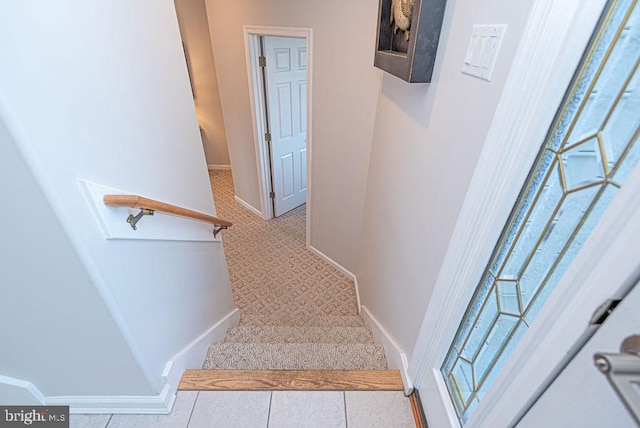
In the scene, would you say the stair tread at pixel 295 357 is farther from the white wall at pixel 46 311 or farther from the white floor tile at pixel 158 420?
the white wall at pixel 46 311

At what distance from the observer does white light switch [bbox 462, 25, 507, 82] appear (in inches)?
30.5

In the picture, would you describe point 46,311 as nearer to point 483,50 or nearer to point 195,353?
point 195,353

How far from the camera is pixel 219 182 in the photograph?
472cm

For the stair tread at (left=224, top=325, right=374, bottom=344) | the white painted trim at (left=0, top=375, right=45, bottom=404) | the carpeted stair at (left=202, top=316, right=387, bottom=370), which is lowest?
the stair tread at (left=224, top=325, right=374, bottom=344)

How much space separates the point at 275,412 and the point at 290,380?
143 millimetres

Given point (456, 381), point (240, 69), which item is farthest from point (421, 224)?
point (240, 69)

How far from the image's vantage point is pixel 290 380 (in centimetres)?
141

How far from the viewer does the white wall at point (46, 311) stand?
0.78 m

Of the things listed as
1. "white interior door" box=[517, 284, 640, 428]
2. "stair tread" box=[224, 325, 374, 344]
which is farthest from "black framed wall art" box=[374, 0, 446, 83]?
"stair tread" box=[224, 325, 374, 344]

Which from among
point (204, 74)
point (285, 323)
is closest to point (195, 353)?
point (285, 323)

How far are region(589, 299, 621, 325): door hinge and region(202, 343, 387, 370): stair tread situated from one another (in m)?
1.38

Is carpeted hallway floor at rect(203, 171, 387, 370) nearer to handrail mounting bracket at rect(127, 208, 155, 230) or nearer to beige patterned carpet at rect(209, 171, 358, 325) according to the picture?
beige patterned carpet at rect(209, 171, 358, 325)

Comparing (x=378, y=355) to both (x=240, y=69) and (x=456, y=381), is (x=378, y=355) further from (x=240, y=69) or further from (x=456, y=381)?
(x=240, y=69)

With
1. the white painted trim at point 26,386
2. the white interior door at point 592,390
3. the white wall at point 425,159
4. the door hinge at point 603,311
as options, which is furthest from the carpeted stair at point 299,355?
the door hinge at point 603,311
